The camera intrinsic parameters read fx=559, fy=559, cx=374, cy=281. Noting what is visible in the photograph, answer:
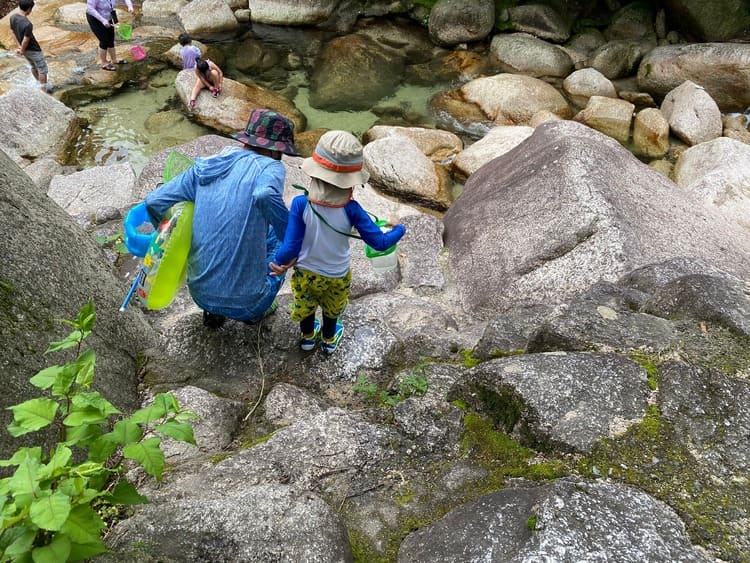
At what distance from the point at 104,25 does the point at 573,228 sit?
980cm

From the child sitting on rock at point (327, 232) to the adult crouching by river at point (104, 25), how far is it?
9604mm

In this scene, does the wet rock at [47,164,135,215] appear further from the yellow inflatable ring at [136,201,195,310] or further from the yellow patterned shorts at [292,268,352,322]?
the yellow patterned shorts at [292,268,352,322]

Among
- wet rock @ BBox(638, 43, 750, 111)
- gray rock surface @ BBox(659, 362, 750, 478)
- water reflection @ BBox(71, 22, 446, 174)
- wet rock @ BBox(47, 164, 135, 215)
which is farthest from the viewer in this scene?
wet rock @ BBox(638, 43, 750, 111)

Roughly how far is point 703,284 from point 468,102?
27.3 ft

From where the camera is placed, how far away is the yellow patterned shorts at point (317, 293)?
11.3 feet

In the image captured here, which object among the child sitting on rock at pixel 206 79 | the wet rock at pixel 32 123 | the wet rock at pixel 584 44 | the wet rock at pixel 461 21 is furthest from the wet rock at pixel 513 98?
the wet rock at pixel 32 123

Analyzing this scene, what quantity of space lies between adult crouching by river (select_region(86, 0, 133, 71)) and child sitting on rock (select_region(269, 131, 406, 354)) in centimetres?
960

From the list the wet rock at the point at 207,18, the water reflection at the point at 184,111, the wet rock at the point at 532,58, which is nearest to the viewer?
the water reflection at the point at 184,111

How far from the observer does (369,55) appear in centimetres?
1226

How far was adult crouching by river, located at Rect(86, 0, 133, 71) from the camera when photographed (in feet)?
34.2

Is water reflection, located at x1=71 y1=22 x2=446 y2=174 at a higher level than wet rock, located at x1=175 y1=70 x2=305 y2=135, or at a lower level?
lower

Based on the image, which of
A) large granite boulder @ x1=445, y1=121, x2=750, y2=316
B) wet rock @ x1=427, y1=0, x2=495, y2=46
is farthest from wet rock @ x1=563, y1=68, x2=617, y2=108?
large granite boulder @ x1=445, y1=121, x2=750, y2=316

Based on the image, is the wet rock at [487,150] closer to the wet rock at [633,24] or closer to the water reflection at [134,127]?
the water reflection at [134,127]

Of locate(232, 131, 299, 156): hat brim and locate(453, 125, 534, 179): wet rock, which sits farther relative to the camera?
locate(453, 125, 534, 179): wet rock
